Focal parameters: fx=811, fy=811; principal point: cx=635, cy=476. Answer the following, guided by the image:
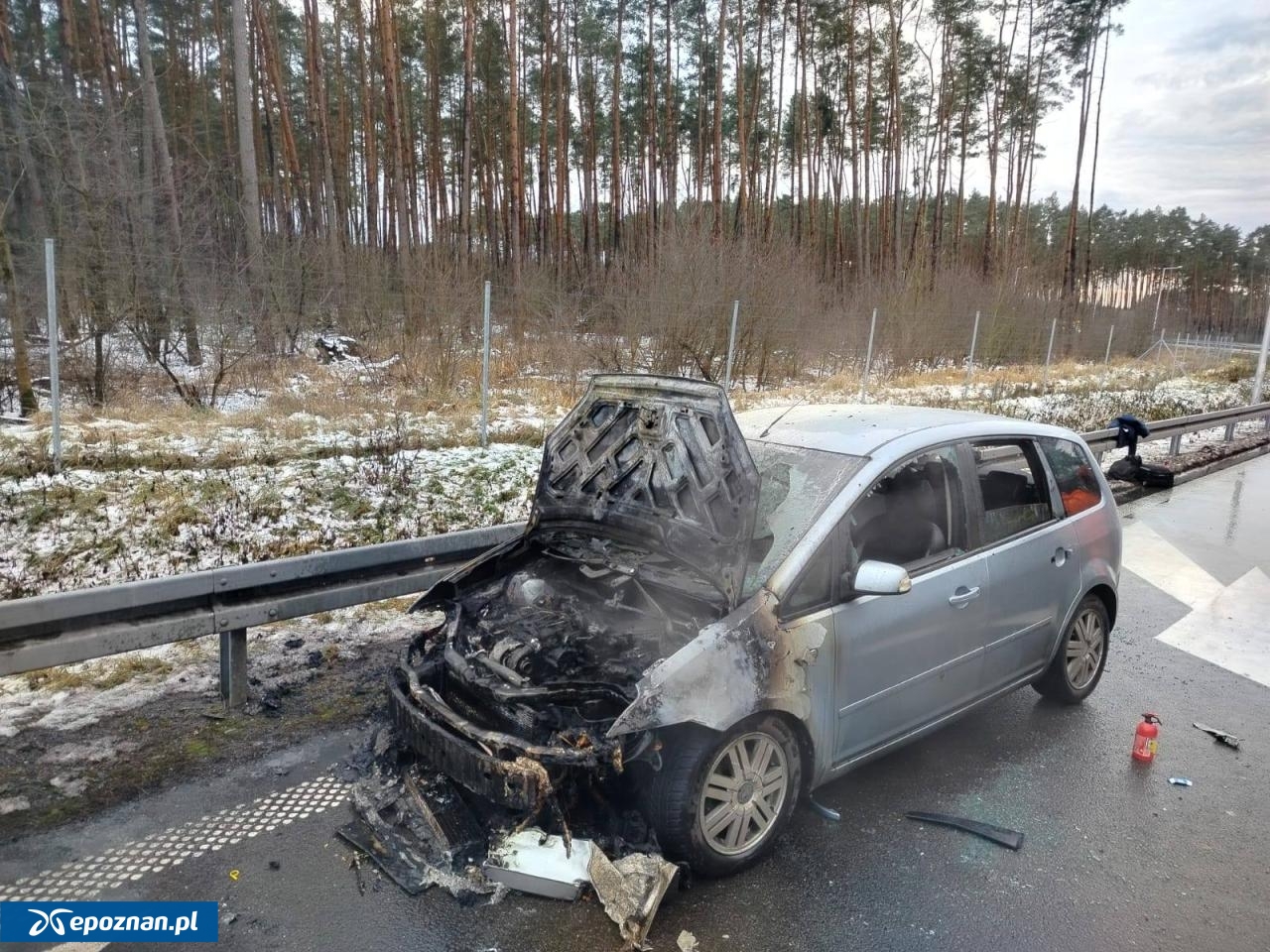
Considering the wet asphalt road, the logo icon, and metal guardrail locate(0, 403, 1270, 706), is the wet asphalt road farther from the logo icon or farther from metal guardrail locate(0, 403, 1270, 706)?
metal guardrail locate(0, 403, 1270, 706)

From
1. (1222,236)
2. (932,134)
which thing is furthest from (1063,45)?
(1222,236)

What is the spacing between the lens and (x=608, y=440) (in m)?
3.97

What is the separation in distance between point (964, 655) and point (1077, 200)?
42281 mm

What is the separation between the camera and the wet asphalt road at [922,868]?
2.73 meters

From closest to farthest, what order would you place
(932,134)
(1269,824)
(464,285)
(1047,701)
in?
(1269,824) → (1047,701) → (464,285) → (932,134)

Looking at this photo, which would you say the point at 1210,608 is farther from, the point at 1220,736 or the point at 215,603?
the point at 215,603

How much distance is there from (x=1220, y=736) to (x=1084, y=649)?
0.74 m

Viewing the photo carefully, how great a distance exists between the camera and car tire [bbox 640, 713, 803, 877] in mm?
2875

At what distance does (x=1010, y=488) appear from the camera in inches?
174

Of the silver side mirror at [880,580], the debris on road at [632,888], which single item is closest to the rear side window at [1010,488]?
the silver side mirror at [880,580]

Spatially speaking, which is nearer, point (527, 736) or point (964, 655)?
point (527, 736)

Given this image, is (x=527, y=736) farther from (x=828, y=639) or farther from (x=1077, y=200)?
(x=1077, y=200)

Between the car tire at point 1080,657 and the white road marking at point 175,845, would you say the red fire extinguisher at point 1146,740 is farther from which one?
the white road marking at point 175,845

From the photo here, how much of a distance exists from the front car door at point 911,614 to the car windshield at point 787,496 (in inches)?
6.0
